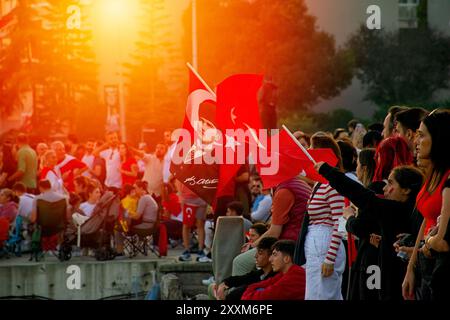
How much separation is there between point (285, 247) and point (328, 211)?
0.42m

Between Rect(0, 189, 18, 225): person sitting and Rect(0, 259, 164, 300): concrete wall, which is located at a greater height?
Rect(0, 189, 18, 225): person sitting

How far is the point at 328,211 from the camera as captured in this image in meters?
9.31

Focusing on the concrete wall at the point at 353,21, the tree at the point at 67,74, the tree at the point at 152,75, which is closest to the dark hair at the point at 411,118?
the concrete wall at the point at 353,21

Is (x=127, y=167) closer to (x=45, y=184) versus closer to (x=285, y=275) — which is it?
(x=45, y=184)

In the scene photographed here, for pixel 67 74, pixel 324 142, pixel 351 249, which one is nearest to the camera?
pixel 324 142

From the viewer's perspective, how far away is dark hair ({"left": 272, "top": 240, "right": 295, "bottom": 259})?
9227mm

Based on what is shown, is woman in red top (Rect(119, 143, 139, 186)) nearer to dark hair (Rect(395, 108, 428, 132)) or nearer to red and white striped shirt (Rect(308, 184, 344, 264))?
red and white striped shirt (Rect(308, 184, 344, 264))

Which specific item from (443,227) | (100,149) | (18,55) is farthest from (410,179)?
(18,55)

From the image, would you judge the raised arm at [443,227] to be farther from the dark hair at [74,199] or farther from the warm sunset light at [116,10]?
the warm sunset light at [116,10]

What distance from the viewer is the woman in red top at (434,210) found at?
670cm

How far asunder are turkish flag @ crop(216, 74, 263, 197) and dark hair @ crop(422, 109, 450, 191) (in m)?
3.54

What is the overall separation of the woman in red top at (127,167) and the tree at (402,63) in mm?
13451

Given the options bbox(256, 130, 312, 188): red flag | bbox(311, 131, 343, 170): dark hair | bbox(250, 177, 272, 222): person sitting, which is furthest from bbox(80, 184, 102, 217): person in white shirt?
bbox(311, 131, 343, 170): dark hair

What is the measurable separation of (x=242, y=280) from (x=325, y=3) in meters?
25.1
